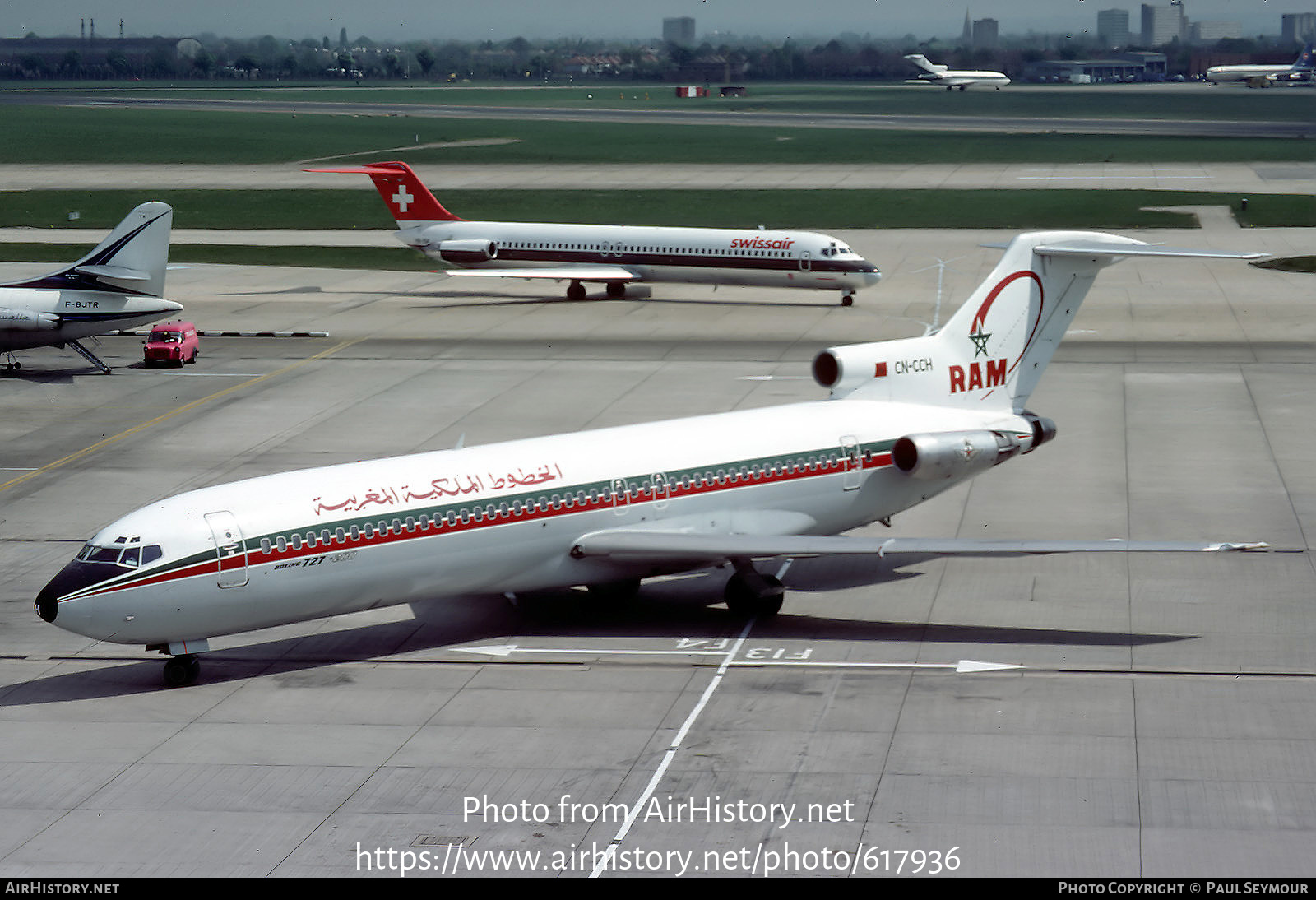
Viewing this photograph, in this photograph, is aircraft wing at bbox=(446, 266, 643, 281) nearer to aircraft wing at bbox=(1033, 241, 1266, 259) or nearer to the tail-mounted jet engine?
aircraft wing at bbox=(1033, 241, 1266, 259)

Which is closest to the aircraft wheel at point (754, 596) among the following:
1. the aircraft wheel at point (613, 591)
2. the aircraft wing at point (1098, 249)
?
the aircraft wheel at point (613, 591)

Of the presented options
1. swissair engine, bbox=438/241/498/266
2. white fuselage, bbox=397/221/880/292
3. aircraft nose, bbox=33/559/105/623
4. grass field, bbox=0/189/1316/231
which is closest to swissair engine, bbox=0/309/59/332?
swissair engine, bbox=438/241/498/266

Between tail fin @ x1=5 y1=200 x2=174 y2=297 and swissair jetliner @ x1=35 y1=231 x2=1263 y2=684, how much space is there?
26.7 meters

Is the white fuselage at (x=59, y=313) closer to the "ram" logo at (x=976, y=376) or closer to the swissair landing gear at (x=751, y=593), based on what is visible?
the "ram" logo at (x=976, y=376)

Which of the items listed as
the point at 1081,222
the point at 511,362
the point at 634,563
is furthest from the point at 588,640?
the point at 1081,222

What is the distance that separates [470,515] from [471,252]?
146ft

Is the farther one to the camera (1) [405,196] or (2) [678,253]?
(1) [405,196]

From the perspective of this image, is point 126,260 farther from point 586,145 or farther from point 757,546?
point 586,145

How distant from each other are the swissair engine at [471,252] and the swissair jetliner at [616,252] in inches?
1.4

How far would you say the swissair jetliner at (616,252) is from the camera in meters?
66.3

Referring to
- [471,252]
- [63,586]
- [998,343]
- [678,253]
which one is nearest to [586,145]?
[471,252]

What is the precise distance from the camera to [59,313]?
52.1m

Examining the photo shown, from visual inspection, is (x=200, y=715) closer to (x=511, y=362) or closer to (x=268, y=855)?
(x=268, y=855)

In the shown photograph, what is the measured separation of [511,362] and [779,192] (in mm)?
60694
